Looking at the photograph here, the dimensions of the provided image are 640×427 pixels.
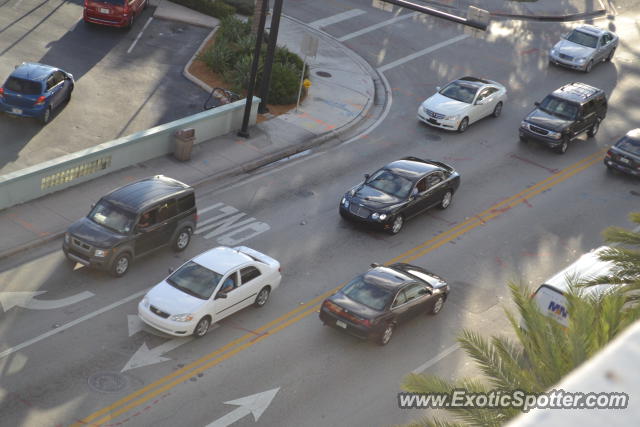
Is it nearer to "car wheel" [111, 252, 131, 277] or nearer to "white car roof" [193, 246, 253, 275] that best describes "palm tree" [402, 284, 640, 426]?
"white car roof" [193, 246, 253, 275]

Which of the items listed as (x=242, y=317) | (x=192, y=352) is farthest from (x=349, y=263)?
(x=192, y=352)

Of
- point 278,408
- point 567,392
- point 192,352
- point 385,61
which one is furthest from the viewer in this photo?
point 385,61

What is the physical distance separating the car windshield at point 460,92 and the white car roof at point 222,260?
15.3m

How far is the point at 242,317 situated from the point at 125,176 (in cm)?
797

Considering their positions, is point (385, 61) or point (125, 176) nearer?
point (125, 176)

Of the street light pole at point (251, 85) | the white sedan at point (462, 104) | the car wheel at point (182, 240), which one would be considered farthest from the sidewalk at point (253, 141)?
the car wheel at point (182, 240)

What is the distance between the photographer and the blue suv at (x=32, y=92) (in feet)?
90.8

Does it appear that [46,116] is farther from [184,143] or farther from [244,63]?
[244,63]

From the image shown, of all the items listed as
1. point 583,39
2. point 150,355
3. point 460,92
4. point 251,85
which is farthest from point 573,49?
point 150,355

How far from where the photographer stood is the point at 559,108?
3162cm

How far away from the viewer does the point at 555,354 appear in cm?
932

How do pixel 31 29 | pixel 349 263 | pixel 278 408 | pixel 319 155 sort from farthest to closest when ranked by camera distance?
pixel 31 29 → pixel 319 155 → pixel 349 263 → pixel 278 408

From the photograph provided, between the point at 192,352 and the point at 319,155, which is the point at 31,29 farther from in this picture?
the point at 192,352

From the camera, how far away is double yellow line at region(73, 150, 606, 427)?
16328mm
